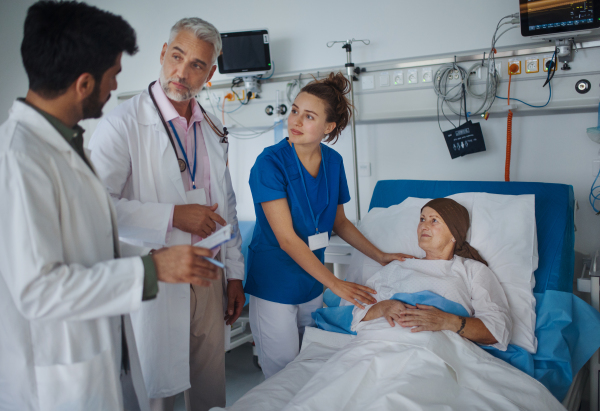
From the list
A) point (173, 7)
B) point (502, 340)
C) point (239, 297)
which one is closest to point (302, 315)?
point (239, 297)

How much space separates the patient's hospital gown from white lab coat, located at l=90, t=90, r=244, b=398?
66 cm

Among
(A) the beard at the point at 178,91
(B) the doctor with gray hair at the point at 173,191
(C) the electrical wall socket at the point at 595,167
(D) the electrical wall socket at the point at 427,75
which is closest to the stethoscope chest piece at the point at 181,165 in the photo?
(B) the doctor with gray hair at the point at 173,191

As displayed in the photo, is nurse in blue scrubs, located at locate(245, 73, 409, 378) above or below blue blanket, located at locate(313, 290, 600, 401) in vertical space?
above

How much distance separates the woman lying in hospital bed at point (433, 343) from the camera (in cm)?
125

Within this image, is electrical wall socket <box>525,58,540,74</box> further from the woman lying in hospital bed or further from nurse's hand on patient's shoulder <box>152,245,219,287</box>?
nurse's hand on patient's shoulder <box>152,245,219,287</box>

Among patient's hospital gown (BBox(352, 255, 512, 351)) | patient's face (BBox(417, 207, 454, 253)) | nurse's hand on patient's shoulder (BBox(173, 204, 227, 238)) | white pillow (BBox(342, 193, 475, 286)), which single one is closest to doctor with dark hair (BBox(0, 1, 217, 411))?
nurse's hand on patient's shoulder (BBox(173, 204, 227, 238))

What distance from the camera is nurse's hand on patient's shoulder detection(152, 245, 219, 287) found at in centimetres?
93

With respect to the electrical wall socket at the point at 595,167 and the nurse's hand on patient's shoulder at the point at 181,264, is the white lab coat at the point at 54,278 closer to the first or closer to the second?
the nurse's hand on patient's shoulder at the point at 181,264

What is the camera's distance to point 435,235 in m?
1.83

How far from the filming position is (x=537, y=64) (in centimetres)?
238

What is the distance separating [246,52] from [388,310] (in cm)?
206

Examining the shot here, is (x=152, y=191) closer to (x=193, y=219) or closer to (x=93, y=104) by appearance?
(x=193, y=219)

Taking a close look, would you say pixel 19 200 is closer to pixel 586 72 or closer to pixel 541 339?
pixel 541 339

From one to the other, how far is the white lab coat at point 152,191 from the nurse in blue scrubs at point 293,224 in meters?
0.34
